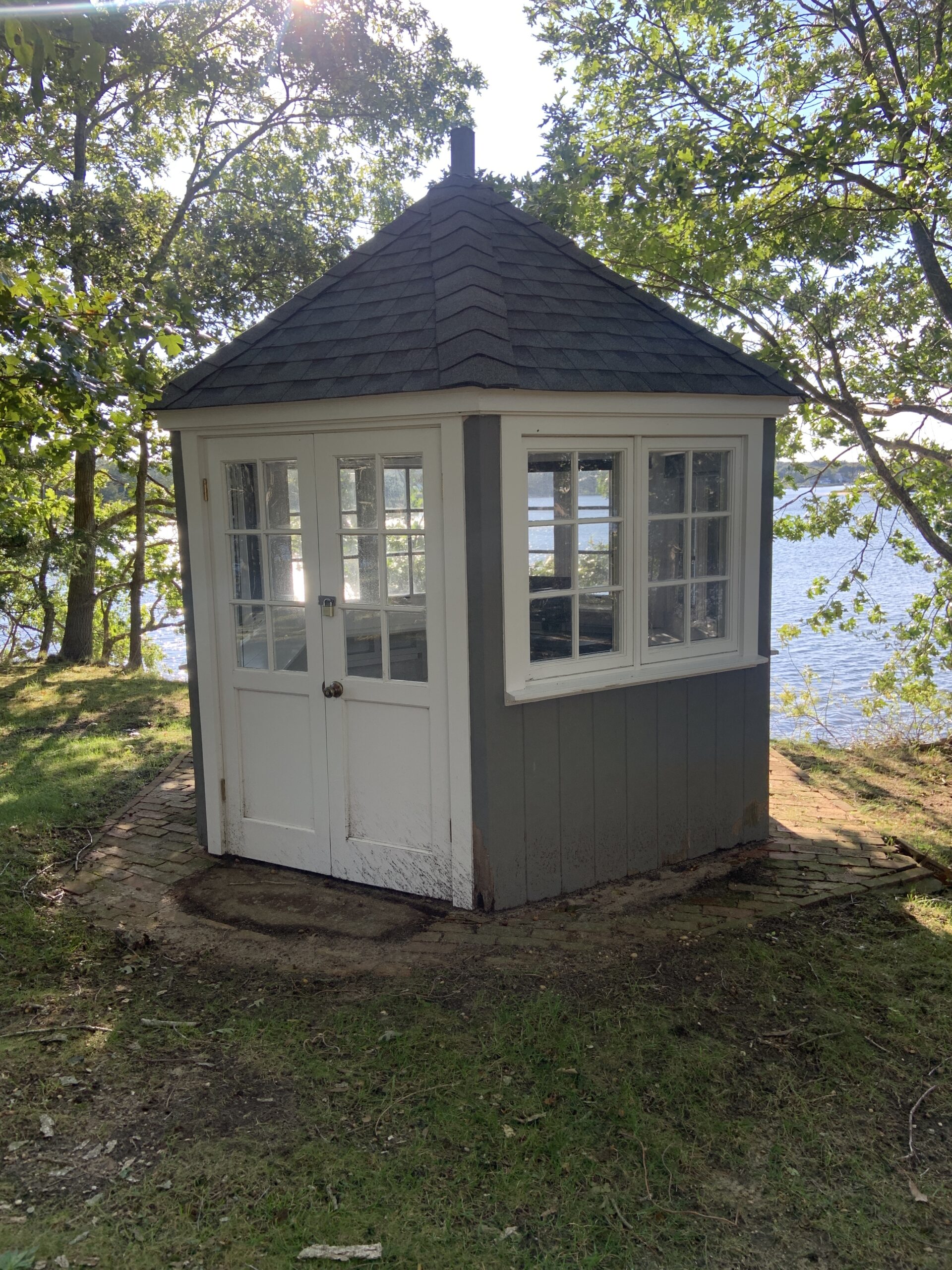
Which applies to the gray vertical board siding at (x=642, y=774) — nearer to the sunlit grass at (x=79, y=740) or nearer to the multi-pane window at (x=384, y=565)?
the multi-pane window at (x=384, y=565)

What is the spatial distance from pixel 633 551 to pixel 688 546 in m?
0.40

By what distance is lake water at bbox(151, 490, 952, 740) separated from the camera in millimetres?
12391

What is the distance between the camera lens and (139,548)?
14.0 meters

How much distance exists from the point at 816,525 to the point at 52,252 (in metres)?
9.85

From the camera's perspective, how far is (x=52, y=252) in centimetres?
1020

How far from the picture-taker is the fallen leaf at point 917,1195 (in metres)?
2.64

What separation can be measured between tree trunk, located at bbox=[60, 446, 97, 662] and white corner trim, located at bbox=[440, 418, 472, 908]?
8.99m

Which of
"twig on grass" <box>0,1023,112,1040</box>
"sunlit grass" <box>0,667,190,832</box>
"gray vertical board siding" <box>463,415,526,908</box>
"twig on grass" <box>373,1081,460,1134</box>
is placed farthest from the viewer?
"sunlit grass" <box>0,667,190,832</box>

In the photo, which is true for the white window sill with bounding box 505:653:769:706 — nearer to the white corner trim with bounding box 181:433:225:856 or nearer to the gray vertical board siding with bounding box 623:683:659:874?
the gray vertical board siding with bounding box 623:683:659:874

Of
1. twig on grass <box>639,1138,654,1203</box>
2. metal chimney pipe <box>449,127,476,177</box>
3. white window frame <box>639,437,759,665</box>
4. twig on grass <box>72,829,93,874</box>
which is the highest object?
metal chimney pipe <box>449,127,476,177</box>

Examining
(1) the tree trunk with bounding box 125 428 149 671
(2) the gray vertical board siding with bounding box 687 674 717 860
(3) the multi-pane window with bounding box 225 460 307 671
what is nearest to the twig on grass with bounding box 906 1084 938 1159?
(2) the gray vertical board siding with bounding box 687 674 717 860

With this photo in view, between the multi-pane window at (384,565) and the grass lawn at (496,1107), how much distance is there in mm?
1569

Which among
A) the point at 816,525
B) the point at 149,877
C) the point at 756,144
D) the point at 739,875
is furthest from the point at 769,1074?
the point at 816,525

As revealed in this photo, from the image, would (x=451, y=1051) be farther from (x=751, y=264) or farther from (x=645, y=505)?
(x=751, y=264)
